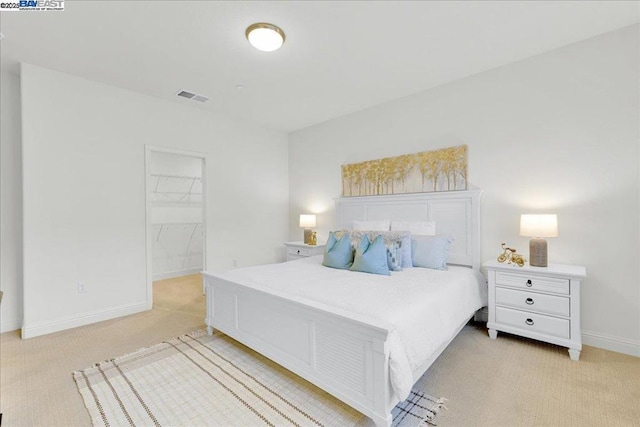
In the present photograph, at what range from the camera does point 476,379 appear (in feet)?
6.63

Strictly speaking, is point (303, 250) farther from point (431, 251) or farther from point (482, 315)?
point (482, 315)

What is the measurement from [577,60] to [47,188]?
525cm

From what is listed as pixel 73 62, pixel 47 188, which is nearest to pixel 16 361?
pixel 47 188

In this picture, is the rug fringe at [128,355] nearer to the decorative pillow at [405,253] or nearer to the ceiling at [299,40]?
the decorative pillow at [405,253]

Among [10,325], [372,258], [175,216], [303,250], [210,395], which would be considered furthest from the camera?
[175,216]

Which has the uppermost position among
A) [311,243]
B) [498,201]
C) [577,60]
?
[577,60]

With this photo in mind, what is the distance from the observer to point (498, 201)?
9.75 ft

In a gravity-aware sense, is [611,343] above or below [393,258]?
below

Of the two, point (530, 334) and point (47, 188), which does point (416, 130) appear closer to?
point (530, 334)

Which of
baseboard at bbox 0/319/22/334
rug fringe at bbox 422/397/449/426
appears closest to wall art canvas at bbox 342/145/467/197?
rug fringe at bbox 422/397/449/426

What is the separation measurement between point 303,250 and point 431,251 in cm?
204

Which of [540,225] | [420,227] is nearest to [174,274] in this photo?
[420,227]

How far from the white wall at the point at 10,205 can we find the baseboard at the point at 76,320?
16.6 inches

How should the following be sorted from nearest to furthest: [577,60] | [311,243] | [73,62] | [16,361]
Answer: [16,361], [577,60], [73,62], [311,243]
